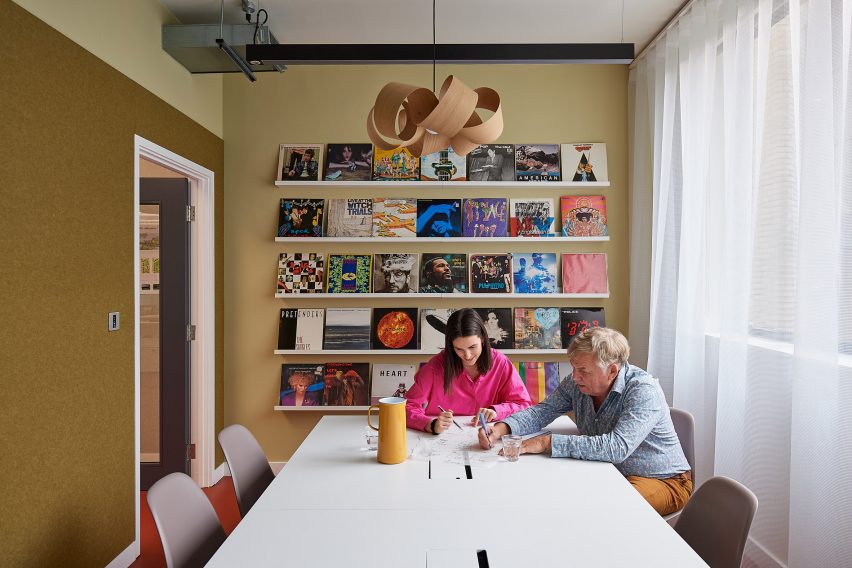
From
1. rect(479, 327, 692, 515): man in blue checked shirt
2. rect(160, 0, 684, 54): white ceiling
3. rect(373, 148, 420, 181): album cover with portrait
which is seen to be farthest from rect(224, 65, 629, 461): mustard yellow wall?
rect(479, 327, 692, 515): man in blue checked shirt

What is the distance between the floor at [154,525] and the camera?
2.98m

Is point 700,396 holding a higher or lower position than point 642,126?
lower

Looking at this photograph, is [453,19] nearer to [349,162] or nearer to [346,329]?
[349,162]

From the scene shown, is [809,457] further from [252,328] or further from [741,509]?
[252,328]

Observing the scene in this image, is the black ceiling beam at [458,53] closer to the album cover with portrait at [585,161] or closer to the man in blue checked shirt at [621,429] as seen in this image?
the man in blue checked shirt at [621,429]

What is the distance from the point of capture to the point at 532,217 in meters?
4.19

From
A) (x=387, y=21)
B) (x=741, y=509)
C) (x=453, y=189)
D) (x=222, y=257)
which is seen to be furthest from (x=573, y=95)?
(x=741, y=509)

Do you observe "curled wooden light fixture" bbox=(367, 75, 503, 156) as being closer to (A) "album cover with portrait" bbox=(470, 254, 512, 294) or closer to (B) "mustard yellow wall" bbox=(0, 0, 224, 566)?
(B) "mustard yellow wall" bbox=(0, 0, 224, 566)

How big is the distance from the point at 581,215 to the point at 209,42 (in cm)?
273

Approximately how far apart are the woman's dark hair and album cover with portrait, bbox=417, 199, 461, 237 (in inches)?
56.9

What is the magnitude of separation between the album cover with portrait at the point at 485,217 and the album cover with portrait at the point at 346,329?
99 cm

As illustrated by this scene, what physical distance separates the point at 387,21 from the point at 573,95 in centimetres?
152

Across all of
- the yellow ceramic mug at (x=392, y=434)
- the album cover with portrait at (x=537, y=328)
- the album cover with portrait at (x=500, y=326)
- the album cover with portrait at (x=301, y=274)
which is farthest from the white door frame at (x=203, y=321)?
the yellow ceramic mug at (x=392, y=434)

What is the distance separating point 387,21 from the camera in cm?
360
